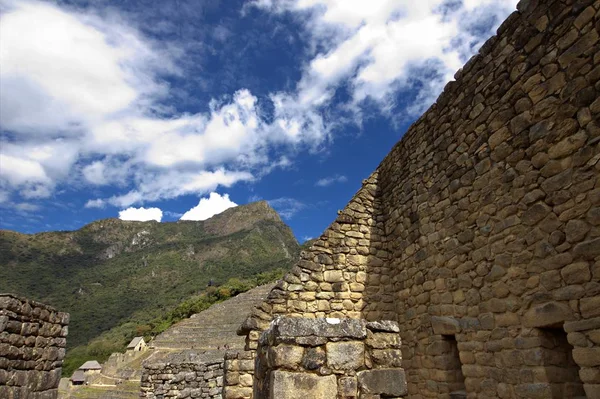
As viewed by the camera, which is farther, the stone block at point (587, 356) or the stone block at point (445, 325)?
the stone block at point (445, 325)

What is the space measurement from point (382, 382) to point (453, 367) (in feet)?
10.4

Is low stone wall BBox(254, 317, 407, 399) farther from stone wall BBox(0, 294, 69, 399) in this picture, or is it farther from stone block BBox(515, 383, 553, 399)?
stone wall BBox(0, 294, 69, 399)

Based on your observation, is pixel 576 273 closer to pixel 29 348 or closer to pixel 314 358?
pixel 314 358

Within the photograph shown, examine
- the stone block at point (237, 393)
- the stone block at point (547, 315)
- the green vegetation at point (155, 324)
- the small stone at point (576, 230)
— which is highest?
the green vegetation at point (155, 324)

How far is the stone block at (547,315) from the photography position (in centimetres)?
390

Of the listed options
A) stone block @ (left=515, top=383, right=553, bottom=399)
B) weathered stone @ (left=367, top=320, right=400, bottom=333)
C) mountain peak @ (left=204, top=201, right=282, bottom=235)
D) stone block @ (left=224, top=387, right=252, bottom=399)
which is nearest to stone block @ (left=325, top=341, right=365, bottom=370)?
weathered stone @ (left=367, top=320, right=400, bottom=333)

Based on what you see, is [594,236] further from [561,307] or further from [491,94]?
[491,94]

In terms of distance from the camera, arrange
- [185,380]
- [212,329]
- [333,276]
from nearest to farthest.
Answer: [333,276]
[185,380]
[212,329]

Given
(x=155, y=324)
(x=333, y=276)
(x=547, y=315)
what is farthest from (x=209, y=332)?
(x=155, y=324)

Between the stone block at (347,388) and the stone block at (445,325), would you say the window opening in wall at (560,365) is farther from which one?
the stone block at (347,388)

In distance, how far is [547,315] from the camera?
4.07m

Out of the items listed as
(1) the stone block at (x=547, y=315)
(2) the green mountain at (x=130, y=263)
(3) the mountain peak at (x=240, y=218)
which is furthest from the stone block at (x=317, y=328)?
(3) the mountain peak at (x=240, y=218)

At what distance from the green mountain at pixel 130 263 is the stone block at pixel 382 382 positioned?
72.9m

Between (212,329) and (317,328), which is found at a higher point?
(212,329)
